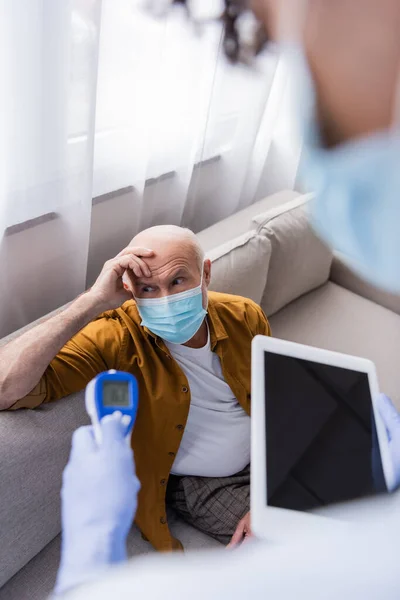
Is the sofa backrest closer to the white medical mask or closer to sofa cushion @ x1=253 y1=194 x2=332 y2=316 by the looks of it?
sofa cushion @ x1=253 y1=194 x2=332 y2=316

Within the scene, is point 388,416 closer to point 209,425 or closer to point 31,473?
point 209,425

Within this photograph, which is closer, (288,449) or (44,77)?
(288,449)

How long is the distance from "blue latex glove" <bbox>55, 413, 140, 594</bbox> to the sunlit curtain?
47cm

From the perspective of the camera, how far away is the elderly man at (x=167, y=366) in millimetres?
829

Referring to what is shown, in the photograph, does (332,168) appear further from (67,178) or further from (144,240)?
(67,178)

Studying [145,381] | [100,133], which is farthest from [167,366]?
[100,133]

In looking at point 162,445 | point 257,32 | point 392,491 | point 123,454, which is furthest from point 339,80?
point 162,445

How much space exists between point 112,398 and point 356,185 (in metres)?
0.44

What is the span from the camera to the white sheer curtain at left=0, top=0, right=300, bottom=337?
2.62 feet

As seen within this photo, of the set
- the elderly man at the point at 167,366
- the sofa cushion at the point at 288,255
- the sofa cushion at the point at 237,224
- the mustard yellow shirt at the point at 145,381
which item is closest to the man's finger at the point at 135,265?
the elderly man at the point at 167,366

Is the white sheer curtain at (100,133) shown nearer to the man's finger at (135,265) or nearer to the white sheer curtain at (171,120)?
the white sheer curtain at (171,120)

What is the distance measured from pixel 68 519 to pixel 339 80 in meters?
0.50

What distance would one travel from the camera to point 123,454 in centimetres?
60

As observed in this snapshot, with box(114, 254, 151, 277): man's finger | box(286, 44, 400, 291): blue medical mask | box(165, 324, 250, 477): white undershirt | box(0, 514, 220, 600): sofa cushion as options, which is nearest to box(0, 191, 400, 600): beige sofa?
box(0, 514, 220, 600): sofa cushion
